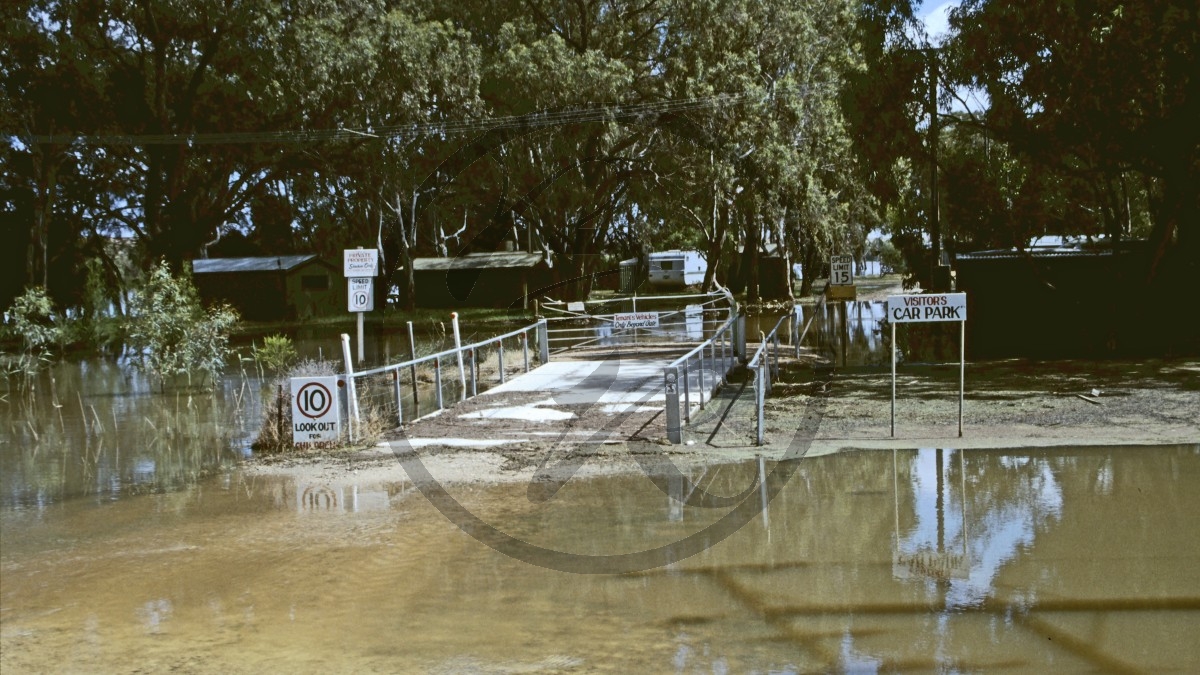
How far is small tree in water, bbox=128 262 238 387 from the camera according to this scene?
Answer: 954 inches

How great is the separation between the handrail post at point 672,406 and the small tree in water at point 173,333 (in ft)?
42.6

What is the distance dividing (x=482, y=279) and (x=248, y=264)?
12048 millimetres

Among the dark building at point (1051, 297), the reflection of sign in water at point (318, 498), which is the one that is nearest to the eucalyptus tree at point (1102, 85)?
the dark building at point (1051, 297)

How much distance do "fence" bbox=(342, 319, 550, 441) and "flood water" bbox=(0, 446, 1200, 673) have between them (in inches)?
194

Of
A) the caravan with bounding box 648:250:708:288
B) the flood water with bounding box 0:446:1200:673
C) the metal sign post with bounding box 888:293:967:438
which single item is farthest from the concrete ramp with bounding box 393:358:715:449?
the caravan with bounding box 648:250:708:288

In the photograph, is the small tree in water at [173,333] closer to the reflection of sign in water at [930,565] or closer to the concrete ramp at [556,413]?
the concrete ramp at [556,413]

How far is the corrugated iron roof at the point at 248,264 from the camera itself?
51.3 metres

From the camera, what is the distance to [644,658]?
6836mm

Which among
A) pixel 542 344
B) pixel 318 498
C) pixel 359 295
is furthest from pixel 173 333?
pixel 318 498

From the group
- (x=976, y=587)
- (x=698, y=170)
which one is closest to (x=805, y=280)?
(x=698, y=170)

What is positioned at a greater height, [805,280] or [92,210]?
[92,210]

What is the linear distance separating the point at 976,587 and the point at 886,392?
452 inches

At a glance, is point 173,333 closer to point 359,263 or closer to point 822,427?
point 359,263

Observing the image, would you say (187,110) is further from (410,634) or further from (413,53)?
(410,634)
